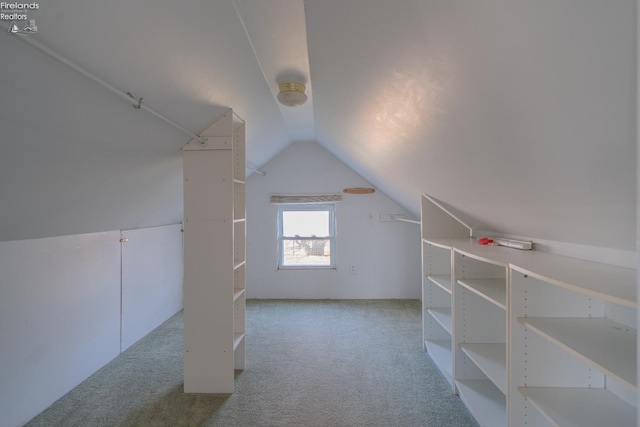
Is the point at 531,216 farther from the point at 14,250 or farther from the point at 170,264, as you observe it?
the point at 170,264

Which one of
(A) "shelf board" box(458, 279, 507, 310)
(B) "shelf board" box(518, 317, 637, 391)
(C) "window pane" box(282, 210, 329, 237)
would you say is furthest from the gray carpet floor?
(C) "window pane" box(282, 210, 329, 237)

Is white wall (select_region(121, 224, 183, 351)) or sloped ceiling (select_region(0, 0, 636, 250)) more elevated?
sloped ceiling (select_region(0, 0, 636, 250))

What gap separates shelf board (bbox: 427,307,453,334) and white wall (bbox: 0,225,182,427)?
2.81 m

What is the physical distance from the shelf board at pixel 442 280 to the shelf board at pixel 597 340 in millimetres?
1096

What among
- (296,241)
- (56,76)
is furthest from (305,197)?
(56,76)

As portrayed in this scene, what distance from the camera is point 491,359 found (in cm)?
183

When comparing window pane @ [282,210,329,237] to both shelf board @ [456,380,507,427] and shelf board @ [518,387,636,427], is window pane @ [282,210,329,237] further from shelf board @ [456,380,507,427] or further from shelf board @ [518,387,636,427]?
shelf board @ [518,387,636,427]

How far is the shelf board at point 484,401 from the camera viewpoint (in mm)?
1728

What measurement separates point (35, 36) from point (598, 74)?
161cm

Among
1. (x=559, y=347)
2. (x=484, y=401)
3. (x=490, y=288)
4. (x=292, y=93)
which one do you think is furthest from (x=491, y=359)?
(x=292, y=93)

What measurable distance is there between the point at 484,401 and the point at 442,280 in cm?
94

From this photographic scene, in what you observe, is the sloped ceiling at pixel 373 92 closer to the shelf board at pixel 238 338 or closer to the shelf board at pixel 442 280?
the shelf board at pixel 442 280

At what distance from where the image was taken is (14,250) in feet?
5.79

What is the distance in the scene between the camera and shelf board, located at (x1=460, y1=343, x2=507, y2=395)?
1592 mm
